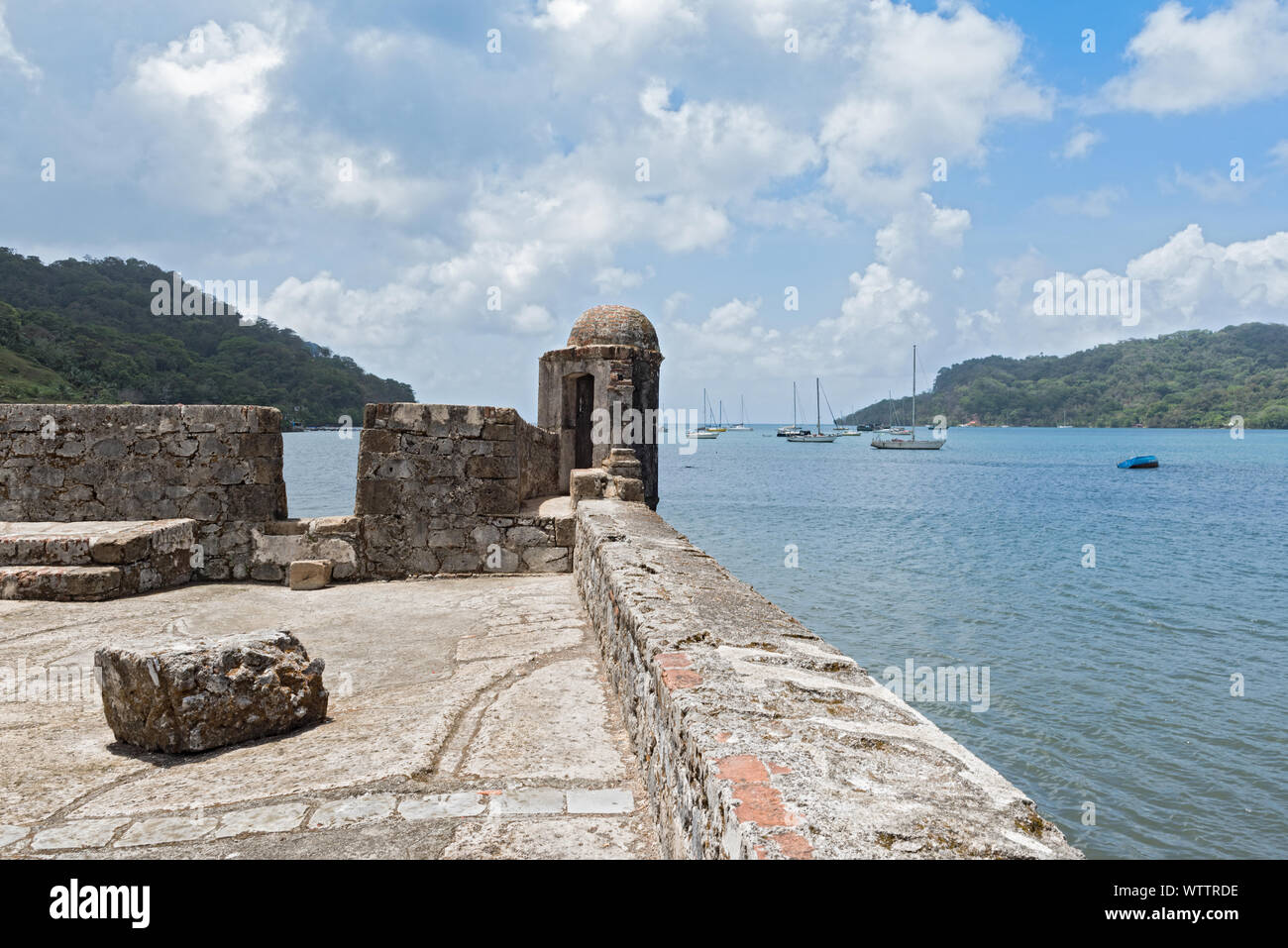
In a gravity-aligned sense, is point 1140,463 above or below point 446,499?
below

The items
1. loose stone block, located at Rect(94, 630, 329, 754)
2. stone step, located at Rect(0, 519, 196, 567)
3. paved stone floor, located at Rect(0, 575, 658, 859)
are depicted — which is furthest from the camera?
stone step, located at Rect(0, 519, 196, 567)

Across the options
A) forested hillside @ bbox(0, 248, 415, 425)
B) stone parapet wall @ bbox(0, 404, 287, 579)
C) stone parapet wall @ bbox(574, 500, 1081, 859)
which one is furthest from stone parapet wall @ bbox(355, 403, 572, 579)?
forested hillside @ bbox(0, 248, 415, 425)

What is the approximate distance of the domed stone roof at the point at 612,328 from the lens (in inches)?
616

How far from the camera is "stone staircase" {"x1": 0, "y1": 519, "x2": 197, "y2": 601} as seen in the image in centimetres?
530

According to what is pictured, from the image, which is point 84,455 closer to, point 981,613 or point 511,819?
point 511,819

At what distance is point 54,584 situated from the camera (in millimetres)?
5297

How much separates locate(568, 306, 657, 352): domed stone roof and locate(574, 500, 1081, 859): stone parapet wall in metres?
12.8

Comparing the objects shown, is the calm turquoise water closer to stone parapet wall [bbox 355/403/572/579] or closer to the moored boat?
stone parapet wall [bbox 355/403/572/579]

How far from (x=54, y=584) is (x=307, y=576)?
1606 millimetres

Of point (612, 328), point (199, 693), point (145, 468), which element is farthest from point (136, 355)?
point (199, 693)

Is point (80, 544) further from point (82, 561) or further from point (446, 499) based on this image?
point (446, 499)

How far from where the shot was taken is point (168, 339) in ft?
191

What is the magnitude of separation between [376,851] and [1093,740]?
35.3ft

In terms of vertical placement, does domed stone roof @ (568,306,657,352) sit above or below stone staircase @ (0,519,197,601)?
above
